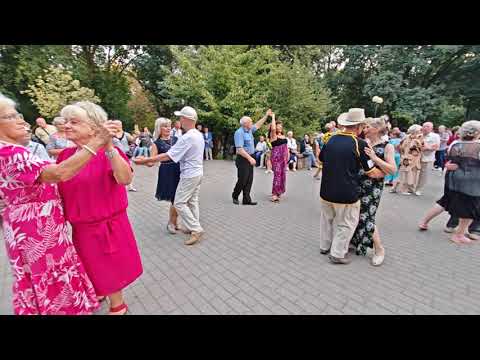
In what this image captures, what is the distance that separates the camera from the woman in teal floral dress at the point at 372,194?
3.30m

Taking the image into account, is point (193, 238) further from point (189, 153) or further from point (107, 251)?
point (107, 251)

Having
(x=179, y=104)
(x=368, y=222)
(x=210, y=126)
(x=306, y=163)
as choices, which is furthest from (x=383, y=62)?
(x=368, y=222)

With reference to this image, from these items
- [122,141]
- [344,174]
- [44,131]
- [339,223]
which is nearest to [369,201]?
[339,223]

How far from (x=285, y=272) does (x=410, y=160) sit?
6027 mm

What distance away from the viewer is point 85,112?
1.89 meters

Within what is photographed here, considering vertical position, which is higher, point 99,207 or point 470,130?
point 470,130

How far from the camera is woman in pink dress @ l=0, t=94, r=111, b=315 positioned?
5.50ft

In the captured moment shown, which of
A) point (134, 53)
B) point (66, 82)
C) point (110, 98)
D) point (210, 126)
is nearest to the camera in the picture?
point (210, 126)

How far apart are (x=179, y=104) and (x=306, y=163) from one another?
808 cm

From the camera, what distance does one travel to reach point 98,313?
2508 mm

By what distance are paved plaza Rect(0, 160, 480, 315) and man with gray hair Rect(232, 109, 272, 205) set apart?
794 millimetres

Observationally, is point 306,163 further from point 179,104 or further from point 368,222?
point 368,222

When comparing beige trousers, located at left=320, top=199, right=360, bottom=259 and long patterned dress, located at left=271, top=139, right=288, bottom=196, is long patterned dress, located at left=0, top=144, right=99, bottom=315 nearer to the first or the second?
beige trousers, located at left=320, top=199, right=360, bottom=259

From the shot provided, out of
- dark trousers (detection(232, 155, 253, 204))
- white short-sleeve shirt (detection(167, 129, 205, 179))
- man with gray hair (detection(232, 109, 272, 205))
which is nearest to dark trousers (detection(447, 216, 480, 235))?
man with gray hair (detection(232, 109, 272, 205))
